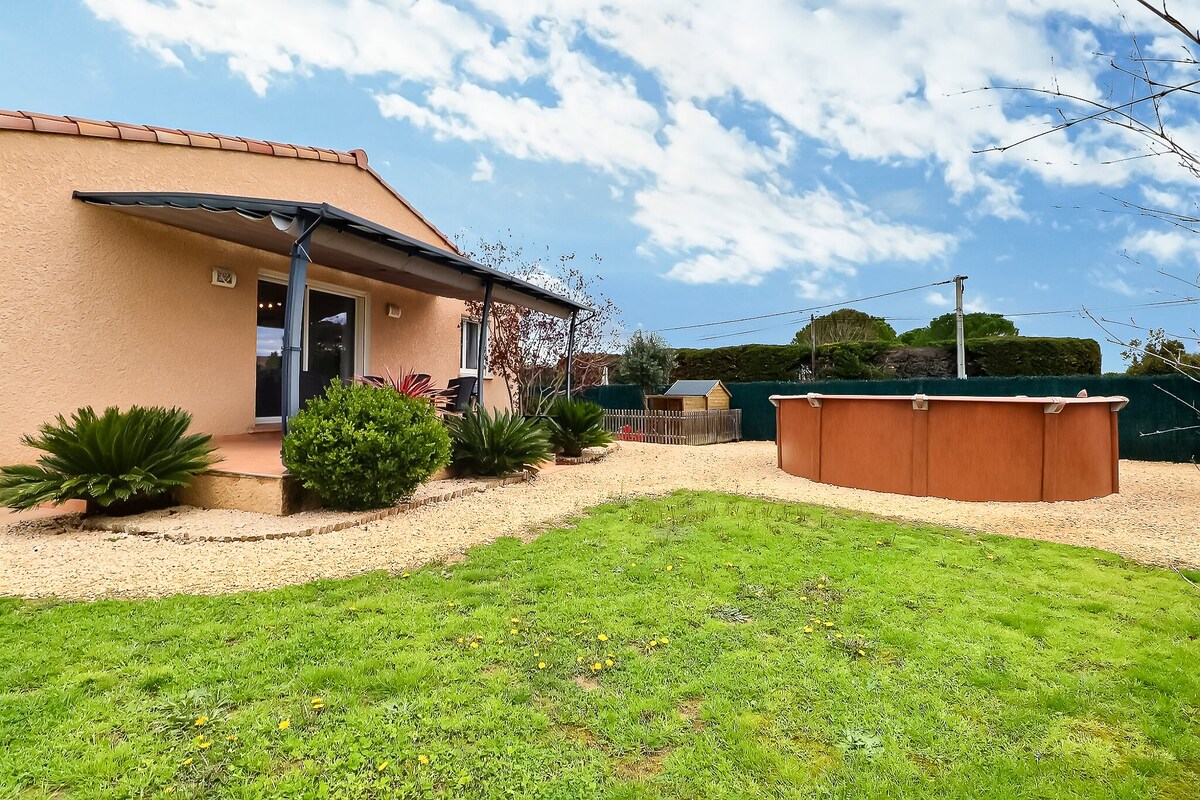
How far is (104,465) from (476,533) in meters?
3.33

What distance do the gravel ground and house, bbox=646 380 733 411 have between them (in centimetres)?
665

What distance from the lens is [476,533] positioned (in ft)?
16.7

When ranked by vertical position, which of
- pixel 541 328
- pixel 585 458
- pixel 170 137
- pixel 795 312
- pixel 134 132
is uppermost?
pixel 795 312

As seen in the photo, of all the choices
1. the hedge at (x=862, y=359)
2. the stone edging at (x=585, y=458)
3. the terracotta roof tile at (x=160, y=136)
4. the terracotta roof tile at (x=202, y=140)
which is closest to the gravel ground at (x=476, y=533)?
the stone edging at (x=585, y=458)

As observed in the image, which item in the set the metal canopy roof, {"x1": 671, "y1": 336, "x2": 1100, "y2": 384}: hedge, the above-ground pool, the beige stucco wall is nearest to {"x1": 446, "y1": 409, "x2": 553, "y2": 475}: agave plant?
the metal canopy roof

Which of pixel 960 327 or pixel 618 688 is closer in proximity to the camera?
pixel 618 688

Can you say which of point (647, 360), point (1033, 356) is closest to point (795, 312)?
point (1033, 356)

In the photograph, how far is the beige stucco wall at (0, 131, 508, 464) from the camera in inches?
219

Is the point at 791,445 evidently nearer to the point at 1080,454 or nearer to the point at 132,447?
the point at 1080,454

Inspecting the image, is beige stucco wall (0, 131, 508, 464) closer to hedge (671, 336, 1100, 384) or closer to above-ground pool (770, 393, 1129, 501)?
above-ground pool (770, 393, 1129, 501)

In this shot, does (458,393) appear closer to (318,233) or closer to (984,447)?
(318,233)

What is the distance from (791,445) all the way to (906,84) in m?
6.60

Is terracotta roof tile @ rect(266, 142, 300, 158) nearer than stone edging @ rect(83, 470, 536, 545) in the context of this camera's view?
No

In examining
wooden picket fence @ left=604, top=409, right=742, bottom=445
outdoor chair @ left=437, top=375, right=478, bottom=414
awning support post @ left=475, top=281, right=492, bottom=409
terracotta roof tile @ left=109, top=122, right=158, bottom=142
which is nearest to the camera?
terracotta roof tile @ left=109, top=122, right=158, bottom=142
